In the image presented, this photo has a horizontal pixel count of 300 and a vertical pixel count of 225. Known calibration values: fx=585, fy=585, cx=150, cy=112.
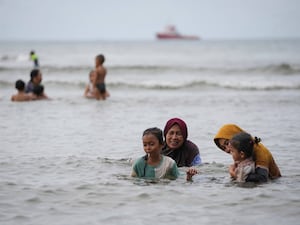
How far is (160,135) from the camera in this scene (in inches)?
279

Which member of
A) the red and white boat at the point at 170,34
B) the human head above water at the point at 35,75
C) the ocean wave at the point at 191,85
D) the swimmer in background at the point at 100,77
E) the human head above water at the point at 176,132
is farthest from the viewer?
the red and white boat at the point at 170,34

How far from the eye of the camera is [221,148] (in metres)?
7.40

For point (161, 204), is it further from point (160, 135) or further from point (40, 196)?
point (40, 196)

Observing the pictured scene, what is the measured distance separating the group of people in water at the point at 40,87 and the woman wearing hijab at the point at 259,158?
1092 centimetres

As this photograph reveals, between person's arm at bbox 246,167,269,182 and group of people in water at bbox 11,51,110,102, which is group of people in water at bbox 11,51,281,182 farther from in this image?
group of people in water at bbox 11,51,110,102

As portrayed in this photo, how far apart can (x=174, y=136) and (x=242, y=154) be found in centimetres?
116

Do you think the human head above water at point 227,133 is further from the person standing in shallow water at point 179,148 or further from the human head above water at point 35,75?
the human head above water at point 35,75

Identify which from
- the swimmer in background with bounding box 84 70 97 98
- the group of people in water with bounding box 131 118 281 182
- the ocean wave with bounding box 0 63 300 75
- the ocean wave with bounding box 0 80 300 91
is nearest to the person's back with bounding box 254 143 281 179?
the group of people in water with bounding box 131 118 281 182

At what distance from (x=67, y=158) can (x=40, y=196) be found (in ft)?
7.70

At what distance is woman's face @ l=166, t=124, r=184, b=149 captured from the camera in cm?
767

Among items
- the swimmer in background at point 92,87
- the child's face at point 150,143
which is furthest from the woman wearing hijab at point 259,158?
the swimmer in background at point 92,87

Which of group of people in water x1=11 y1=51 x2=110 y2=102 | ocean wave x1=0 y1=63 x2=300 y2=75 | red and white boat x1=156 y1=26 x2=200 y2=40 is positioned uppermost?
red and white boat x1=156 y1=26 x2=200 y2=40

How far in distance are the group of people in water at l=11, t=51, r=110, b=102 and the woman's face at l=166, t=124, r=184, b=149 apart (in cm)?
1023

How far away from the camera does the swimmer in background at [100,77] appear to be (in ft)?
58.9
